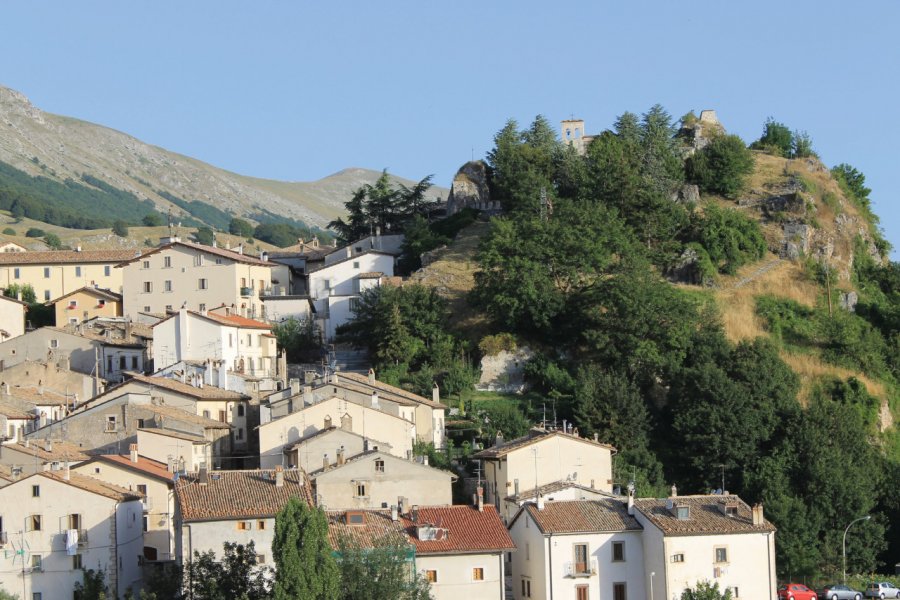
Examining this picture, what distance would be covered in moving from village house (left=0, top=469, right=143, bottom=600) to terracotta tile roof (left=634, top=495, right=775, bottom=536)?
1727 centimetres

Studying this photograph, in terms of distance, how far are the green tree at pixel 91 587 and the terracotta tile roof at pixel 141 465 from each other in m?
5.88

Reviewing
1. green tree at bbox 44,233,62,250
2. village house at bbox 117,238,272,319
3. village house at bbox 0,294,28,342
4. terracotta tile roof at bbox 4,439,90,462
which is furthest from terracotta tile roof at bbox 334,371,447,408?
green tree at bbox 44,233,62,250

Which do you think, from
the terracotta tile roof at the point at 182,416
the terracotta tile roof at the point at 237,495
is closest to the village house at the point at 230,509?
the terracotta tile roof at the point at 237,495

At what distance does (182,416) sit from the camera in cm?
6319

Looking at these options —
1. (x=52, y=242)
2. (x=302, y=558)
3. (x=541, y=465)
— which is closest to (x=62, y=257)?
(x=52, y=242)

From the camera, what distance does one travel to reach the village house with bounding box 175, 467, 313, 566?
47031 mm

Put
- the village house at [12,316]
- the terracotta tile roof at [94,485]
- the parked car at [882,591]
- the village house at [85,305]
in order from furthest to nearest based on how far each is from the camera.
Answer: the village house at [85,305] < the village house at [12,316] < the parked car at [882,591] < the terracotta tile roof at [94,485]

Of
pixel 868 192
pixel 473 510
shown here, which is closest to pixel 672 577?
Result: pixel 473 510

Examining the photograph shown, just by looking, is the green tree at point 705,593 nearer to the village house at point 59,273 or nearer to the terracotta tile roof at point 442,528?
the terracotta tile roof at point 442,528

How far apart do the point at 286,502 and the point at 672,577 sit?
12.9m

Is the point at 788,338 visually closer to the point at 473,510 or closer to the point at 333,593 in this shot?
the point at 473,510

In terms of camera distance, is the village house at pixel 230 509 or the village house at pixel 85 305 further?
the village house at pixel 85 305

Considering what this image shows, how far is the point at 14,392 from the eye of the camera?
226 ft

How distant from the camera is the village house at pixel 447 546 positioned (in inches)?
1901
